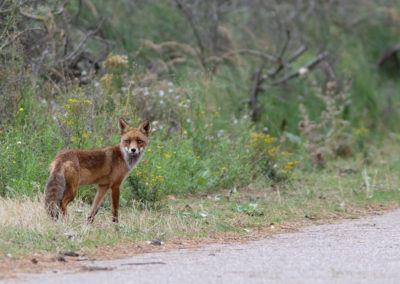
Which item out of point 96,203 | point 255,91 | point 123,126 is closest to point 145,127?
point 123,126

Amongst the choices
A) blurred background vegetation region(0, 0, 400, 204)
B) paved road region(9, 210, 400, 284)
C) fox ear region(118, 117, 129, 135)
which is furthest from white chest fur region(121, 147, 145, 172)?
paved road region(9, 210, 400, 284)

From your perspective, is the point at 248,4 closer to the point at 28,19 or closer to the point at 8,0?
the point at 28,19

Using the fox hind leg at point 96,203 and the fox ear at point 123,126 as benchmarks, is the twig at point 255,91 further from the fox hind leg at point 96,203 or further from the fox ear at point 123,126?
the fox hind leg at point 96,203

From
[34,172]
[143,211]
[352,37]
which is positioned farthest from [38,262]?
[352,37]

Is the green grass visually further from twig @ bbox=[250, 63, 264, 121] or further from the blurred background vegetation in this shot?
twig @ bbox=[250, 63, 264, 121]

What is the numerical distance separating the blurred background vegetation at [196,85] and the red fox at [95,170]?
966mm

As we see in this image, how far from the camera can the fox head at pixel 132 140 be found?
7.76 meters

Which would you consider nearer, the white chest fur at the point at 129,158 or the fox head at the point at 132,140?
the fox head at the point at 132,140

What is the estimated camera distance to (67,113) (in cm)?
902

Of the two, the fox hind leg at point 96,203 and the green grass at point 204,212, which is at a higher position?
the fox hind leg at point 96,203

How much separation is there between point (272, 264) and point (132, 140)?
10.1 ft

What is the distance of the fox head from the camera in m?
7.76

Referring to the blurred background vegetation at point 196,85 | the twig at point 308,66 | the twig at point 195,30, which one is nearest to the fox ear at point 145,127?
the blurred background vegetation at point 196,85

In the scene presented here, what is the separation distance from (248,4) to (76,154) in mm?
13318
